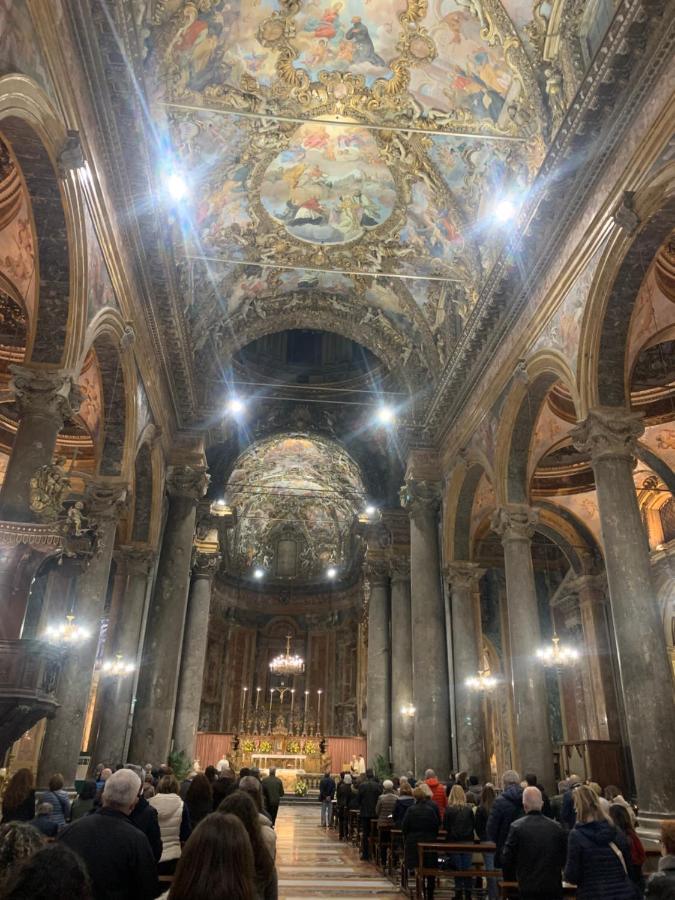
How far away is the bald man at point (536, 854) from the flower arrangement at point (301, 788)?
74.5 ft

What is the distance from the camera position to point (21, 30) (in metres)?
6.50

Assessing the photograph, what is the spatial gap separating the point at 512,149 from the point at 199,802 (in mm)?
10294

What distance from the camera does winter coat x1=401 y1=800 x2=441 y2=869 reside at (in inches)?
291

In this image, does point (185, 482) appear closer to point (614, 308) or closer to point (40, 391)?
point (40, 391)

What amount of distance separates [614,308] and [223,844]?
8.72 meters

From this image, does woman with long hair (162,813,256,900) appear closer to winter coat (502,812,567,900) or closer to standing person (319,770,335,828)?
winter coat (502,812,567,900)

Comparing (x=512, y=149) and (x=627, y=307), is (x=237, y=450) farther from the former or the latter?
(x=627, y=307)

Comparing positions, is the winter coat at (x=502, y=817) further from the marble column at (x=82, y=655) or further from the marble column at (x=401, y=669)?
the marble column at (x=401, y=669)

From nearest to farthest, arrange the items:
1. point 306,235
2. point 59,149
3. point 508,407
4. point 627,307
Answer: point 59,149
point 627,307
point 508,407
point 306,235

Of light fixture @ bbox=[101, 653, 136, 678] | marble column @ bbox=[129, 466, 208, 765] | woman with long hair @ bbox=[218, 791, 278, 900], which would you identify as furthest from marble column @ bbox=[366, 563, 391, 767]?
woman with long hair @ bbox=[218, 791, 278, 900]

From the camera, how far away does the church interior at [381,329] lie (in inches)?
313

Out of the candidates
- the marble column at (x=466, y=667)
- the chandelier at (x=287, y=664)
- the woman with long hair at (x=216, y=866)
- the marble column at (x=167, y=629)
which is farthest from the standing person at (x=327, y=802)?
the woman with long hair at (x=216, y=866)

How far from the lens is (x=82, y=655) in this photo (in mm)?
10477

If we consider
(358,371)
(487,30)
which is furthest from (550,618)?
(487,30)
